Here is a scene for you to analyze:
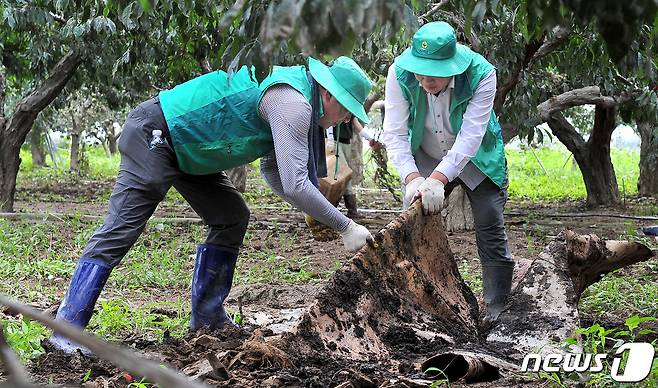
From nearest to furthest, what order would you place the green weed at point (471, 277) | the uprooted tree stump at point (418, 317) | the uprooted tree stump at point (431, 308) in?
the uprooted tree stump at point (418, 317) < the uprooted tree stump at point (431, 308) < the green weed at point (471, 277)

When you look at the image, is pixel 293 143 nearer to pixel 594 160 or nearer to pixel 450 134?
pixel 450 134

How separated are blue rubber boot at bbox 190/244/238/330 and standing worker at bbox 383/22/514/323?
38.4 inches

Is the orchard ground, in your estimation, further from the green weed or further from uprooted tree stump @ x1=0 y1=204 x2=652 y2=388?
uprooted tree stump @ x1=0 y1=204 x2=652 y2=388

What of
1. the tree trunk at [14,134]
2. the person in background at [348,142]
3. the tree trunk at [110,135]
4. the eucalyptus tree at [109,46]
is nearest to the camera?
the eucalyptus tree at [109,46]

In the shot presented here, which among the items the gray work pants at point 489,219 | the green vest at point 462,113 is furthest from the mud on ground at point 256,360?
the green vest at point 462,113

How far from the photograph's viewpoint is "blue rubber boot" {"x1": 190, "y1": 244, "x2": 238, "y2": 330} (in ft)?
15.0

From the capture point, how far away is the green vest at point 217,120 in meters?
3.99

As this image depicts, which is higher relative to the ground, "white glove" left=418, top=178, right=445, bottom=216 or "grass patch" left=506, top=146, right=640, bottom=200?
"white glove" left=418, top=178, right=445, bottom=216

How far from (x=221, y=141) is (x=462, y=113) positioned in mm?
1230

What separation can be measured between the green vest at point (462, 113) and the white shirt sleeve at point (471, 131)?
0.13ft

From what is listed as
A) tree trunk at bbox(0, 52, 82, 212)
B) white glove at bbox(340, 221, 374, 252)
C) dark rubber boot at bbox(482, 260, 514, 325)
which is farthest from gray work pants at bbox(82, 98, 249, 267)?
tree trunk at bbox(0, 52, 82, 212)

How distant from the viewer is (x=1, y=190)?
1119 cm

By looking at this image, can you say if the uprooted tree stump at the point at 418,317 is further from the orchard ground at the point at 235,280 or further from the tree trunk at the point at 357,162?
the tree trunk at the point at 357,162

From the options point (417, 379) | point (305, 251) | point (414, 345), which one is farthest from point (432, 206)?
point (305, 251)
